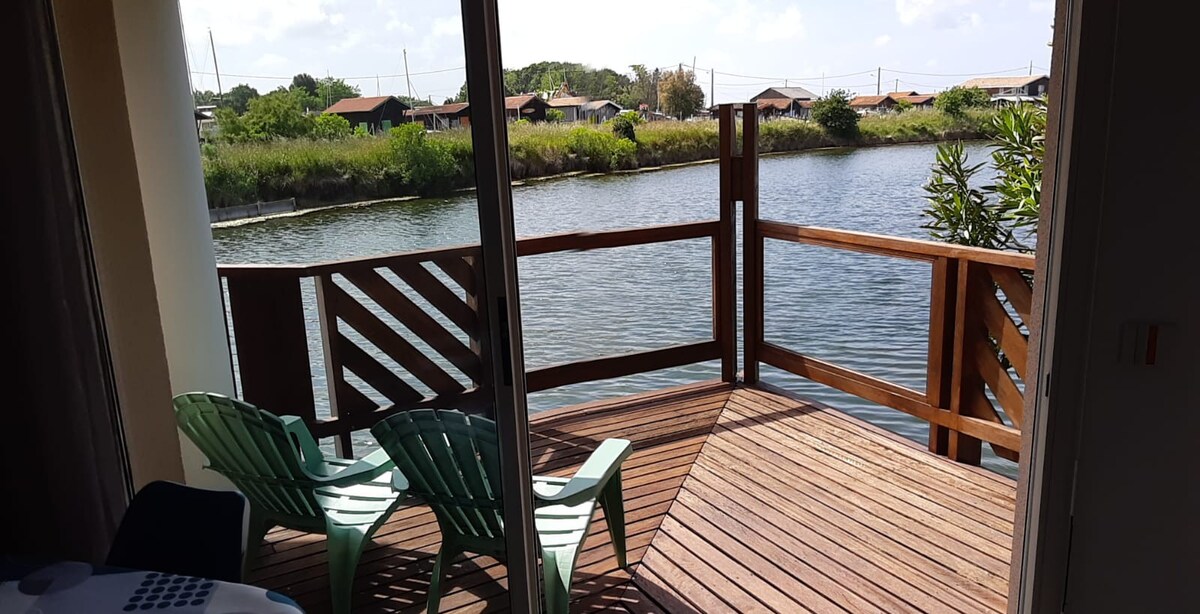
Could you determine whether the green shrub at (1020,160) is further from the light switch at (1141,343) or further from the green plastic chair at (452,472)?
the green plastic chair at (452,472)

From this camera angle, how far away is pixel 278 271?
1.74 meters

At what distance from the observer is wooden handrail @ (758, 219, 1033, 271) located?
9.61ft

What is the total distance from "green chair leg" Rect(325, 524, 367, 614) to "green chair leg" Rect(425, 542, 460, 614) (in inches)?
7.6

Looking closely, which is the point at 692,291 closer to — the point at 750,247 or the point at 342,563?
the point at 750,247

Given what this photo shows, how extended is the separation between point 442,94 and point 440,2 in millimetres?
174

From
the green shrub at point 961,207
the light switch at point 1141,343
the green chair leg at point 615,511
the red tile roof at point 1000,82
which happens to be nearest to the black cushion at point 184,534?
the green chair leg at point 615,511

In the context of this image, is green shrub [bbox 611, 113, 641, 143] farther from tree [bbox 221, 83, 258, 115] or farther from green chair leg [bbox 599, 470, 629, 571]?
tree [bbox 221, 83, 258, 115]

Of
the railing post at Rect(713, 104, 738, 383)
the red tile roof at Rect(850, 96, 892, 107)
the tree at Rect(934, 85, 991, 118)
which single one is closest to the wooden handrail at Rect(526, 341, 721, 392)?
the railing post at Rect(713, 104, 738, 383)

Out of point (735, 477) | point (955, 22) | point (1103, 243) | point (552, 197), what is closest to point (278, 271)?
point (1103, 243)

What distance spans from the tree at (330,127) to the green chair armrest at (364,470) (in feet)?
2.39

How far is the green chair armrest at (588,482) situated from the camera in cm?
219

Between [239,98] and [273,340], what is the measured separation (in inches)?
21.4

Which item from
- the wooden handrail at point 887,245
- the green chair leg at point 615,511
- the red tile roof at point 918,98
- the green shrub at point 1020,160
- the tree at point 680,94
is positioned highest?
the tree at point 680,94

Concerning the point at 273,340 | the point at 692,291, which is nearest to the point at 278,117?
the point at 273,340
